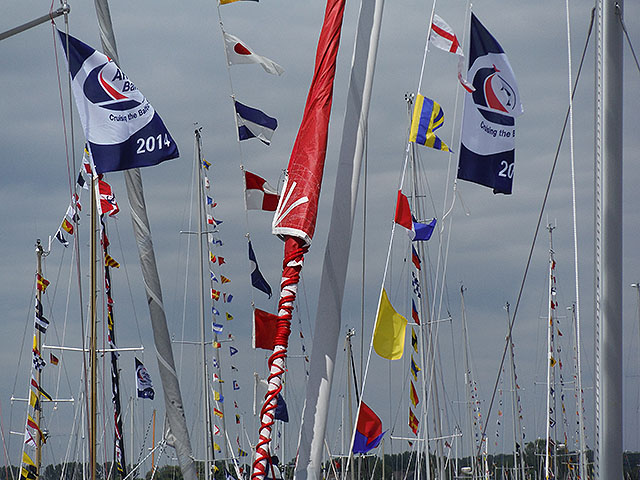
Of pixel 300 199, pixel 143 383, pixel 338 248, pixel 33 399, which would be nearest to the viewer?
pixel 300 199

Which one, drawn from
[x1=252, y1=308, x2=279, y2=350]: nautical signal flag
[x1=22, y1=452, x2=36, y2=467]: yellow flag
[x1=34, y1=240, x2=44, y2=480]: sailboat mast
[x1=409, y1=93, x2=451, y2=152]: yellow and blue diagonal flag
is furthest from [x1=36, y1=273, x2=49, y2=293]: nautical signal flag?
[x1=252, y1=308, x2=279, y2=350]: nautical signal flag

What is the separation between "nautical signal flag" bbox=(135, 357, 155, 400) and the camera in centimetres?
2750

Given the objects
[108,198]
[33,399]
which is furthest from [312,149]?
[33,399]

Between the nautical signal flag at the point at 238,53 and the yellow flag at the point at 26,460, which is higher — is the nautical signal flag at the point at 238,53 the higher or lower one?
the higher one

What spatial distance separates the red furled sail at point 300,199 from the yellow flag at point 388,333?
17.7 feet

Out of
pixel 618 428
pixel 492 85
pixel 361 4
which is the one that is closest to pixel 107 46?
pixel 361 4

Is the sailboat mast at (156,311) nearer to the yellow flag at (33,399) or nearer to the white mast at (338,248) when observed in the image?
the white mast at (338,248)

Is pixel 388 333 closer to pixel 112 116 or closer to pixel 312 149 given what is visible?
pixel 112 116

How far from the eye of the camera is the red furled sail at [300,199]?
27.3ft

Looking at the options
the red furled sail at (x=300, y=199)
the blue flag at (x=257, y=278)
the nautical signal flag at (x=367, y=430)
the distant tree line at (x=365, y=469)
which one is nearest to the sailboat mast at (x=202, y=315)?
the distant tree line at (x=365, y=469)

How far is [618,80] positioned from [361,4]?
3393 mm

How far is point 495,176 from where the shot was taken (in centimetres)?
1444

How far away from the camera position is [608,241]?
36.0 ft

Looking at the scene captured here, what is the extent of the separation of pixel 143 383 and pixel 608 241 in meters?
19.1
